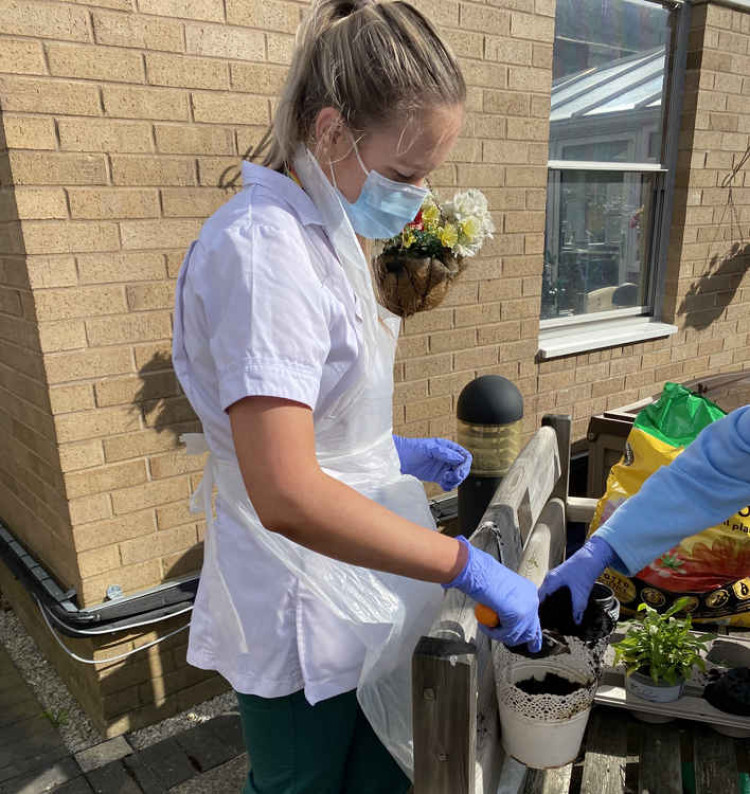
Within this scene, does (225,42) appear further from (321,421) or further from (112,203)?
(321,421)

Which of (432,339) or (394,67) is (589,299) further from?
(394,67)

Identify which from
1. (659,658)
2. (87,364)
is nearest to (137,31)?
(87,364)

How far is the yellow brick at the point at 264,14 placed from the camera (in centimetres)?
241

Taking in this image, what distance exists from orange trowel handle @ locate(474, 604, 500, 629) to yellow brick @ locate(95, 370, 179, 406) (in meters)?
1.62

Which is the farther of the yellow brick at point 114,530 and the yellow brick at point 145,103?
the yellow brick at point 114,530

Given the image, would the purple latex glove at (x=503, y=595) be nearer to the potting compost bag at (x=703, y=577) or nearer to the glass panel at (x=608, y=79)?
the potting compost bag at (x=703, y=577)

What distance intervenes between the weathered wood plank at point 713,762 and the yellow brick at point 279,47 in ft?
8.20

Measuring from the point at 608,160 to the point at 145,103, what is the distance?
9.18 feet

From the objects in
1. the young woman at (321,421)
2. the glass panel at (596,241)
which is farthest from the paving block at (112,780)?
the glass panel at (596,241)

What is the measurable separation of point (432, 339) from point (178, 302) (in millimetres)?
2165

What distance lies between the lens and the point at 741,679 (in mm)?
1728

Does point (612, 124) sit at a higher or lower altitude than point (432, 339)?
higher

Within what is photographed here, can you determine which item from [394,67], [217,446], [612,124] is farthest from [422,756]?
[612,124]

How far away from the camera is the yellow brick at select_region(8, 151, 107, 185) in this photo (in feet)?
6.96
